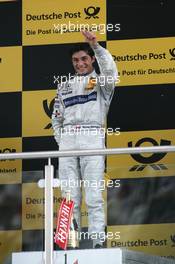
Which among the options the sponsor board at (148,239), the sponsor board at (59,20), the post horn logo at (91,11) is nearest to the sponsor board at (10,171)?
the sponsor board at (148,239)

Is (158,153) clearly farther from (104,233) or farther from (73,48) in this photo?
(73,48)

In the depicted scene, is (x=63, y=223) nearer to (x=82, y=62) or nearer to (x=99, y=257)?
(x=99, y=257)

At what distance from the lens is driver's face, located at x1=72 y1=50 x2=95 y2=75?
6.82 m

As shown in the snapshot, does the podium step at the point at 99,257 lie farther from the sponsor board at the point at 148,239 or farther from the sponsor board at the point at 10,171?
the sponsor board at the point at 10,171

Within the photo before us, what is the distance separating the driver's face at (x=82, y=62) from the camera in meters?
6.82

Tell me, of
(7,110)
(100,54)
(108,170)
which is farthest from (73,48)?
A: (108,170)

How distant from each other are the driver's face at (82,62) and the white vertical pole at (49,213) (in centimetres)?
151

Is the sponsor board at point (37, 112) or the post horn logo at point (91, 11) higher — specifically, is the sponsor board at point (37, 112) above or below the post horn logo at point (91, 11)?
below

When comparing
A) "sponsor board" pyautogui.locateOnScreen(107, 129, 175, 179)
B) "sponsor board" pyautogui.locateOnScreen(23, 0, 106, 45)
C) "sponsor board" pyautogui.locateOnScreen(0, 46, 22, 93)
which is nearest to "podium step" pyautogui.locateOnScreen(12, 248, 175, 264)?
"sponsor board" pyautogui.locateOnScreen(107, 129, 175, 179)

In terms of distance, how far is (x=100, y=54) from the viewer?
6.72m

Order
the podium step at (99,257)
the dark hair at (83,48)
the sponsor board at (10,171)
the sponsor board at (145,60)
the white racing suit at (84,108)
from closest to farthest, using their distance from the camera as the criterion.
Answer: the podium step at (99,257) < the sponsor board at (10,171) < the white racing suit at (84,108) < the sponsor board at (145,60) < the dark hair at (83,48)

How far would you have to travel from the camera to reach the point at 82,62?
683 cm

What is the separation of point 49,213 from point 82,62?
1.75m

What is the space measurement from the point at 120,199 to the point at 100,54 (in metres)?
1.57
